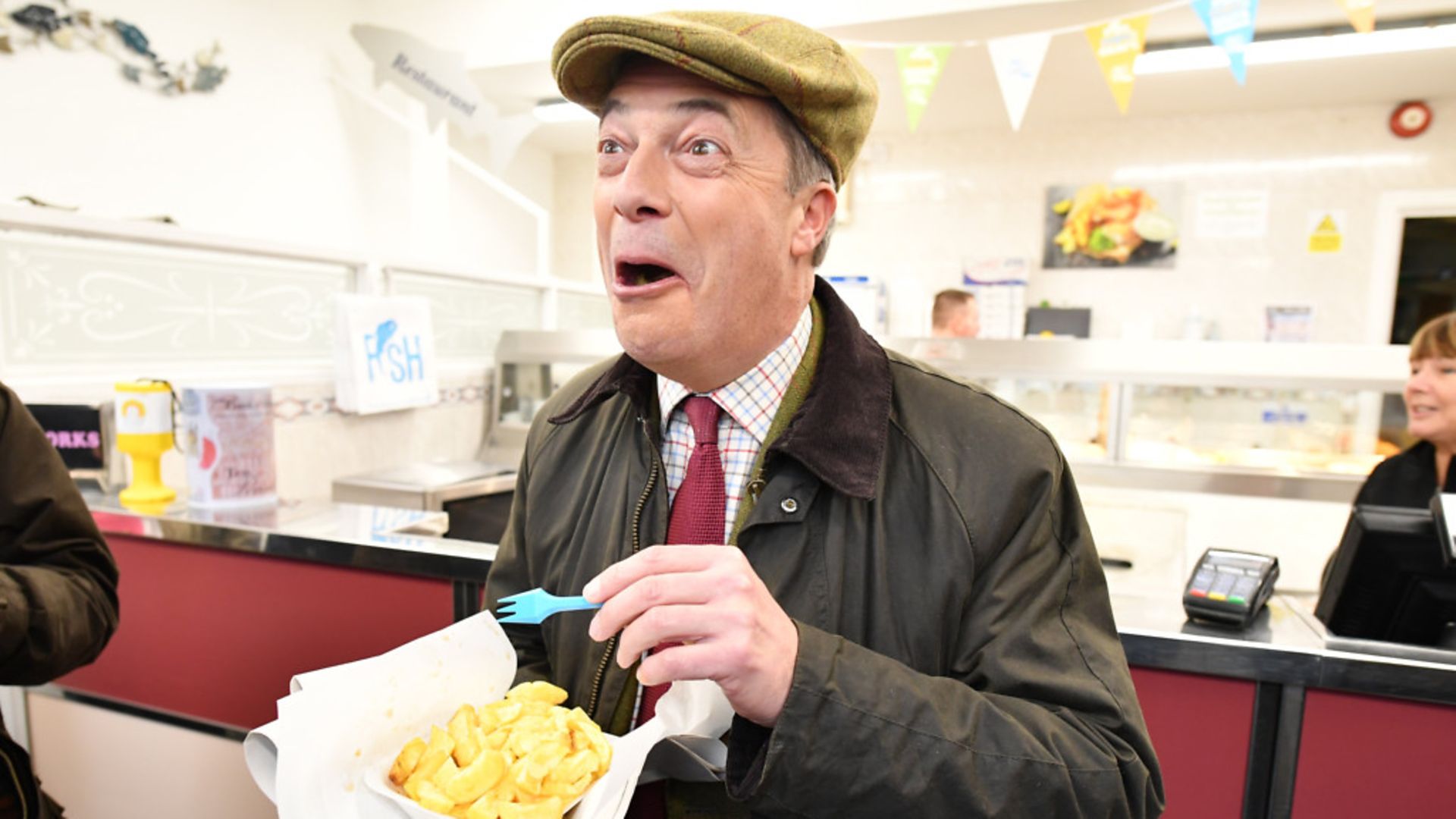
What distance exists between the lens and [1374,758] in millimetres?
1267

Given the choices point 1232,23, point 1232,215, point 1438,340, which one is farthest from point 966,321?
point 1232,215

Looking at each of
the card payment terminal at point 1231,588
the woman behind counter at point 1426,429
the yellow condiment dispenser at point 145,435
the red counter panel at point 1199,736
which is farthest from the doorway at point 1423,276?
the yellow condiment dispenser at point 145,435

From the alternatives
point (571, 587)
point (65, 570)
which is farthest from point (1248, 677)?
point (65, 570)

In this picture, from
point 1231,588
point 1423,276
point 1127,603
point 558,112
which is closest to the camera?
point 1231,588

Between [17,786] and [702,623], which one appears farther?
[17,786]

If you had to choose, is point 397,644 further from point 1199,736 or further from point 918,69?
point 918,69

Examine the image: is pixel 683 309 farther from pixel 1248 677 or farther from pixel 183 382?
pixel 183 382

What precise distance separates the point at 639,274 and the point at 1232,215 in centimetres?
724

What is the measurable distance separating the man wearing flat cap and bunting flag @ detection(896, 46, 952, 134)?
321cm

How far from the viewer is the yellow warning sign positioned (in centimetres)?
640

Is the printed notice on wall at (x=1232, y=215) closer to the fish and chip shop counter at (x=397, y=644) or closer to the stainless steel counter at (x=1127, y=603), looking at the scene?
the fish and chip shop counter at (x=397, y=644)

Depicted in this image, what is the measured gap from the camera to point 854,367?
3.61ft

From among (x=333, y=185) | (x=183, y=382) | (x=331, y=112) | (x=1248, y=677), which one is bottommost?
(x=1248, y=677)

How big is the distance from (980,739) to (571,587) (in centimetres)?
61
